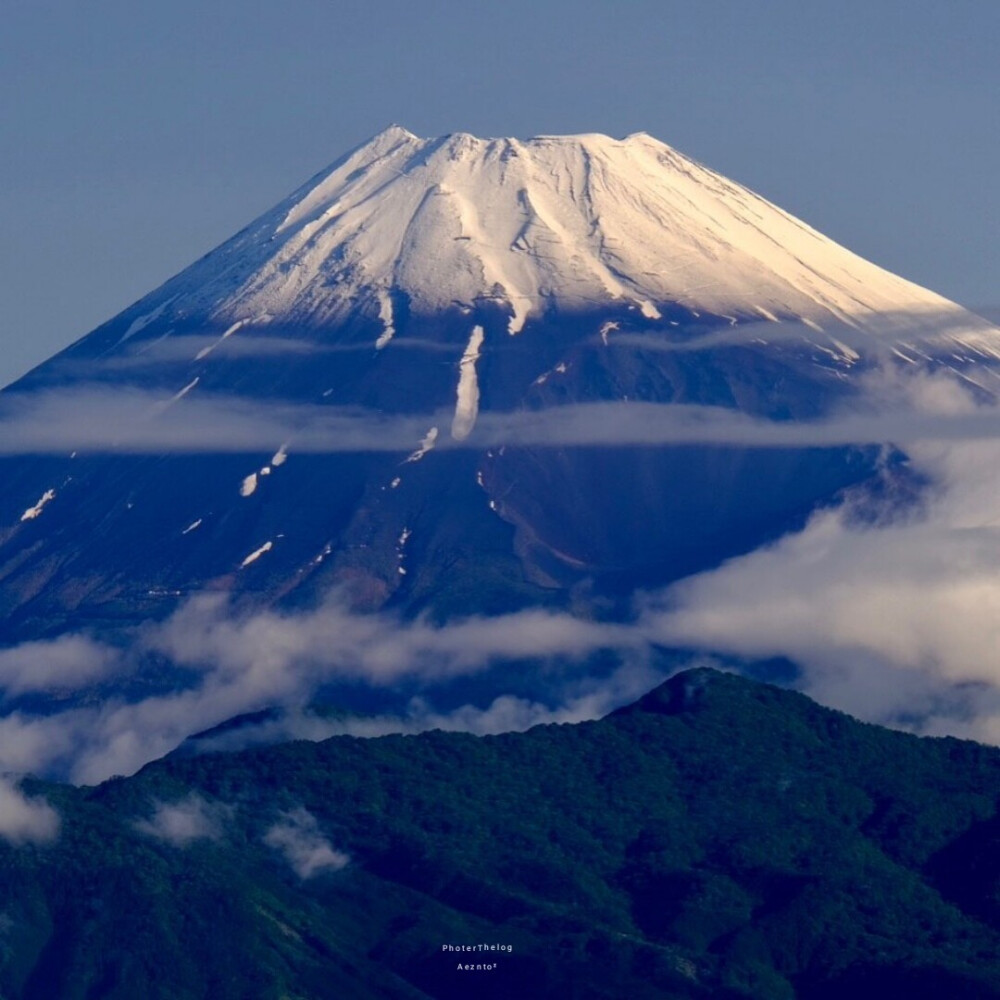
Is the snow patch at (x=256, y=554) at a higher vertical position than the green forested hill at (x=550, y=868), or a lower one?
higher

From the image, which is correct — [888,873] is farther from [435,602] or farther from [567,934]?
[435,602]

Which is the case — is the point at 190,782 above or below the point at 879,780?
above

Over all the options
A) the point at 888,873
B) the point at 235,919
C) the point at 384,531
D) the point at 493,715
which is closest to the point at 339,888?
the point at 235,919

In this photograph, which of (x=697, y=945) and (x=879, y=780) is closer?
(x=697, y=945)

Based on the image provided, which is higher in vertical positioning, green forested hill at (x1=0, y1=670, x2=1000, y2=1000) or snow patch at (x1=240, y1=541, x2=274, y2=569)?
snow patch at (x1=240, y1=541, x2=274, y2=569)

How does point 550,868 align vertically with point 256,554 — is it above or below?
below
